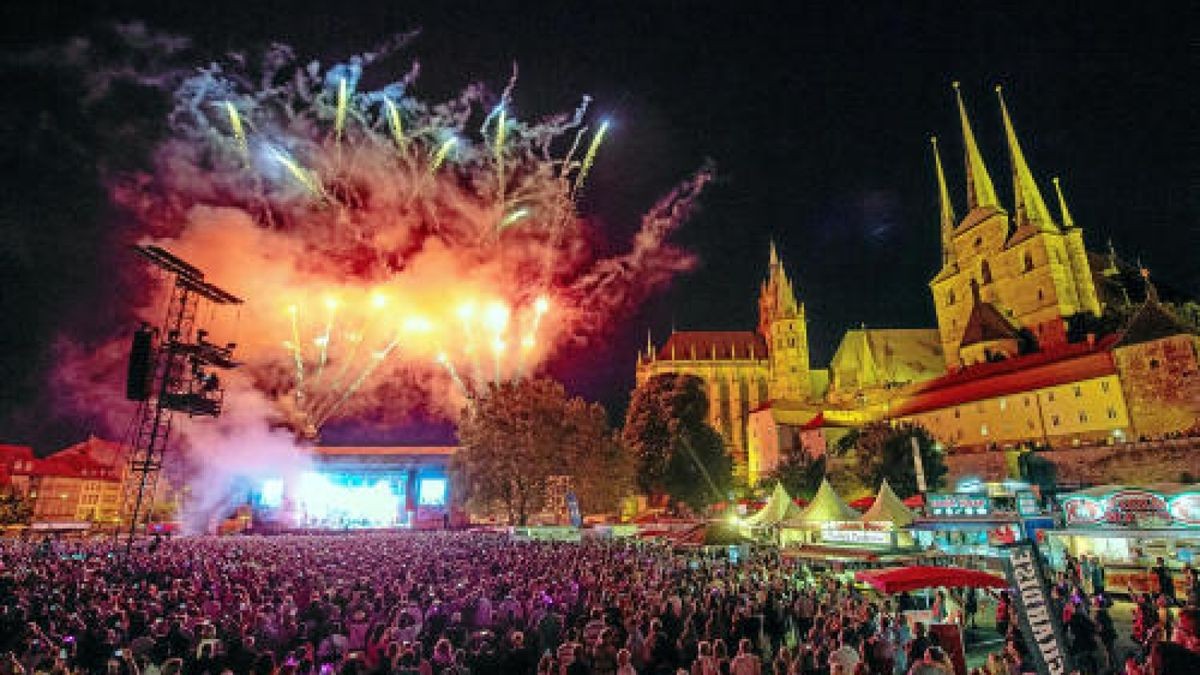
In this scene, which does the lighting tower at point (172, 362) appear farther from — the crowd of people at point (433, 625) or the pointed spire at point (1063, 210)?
the pointed spire at point (1063, 210)

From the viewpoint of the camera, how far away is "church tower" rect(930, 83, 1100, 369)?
2282 inches

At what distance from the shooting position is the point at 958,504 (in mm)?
Answer: 27188

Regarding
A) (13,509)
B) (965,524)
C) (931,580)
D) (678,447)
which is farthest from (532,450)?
(13,509)

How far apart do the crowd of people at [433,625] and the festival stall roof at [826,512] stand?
5817 mm

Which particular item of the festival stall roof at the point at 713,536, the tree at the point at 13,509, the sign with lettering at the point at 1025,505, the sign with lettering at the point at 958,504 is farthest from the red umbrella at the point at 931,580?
the tree at the point at 13,509

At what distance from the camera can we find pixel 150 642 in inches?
342

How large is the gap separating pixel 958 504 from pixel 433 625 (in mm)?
25729

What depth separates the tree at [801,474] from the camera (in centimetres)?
5684

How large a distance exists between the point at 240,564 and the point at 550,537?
20.9 meters

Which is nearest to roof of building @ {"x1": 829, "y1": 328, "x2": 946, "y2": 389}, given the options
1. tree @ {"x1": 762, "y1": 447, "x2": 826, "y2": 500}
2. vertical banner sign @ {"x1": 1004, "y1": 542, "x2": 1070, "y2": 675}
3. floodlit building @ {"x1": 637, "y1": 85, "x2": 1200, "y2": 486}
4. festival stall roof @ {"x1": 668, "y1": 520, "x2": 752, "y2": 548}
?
floodlit building @ {"x1": 637, "y1": 85, "x2": 1200, "y2": 486}

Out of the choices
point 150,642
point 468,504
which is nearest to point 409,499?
point 468,504

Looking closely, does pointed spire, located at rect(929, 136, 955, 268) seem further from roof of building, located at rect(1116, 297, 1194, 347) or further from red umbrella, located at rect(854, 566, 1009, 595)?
red umbrella, located at rect(854, 566, 1009, 595)

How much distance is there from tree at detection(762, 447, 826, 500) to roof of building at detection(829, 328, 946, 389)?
2303cm

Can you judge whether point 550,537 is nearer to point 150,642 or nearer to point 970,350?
point 150,642
